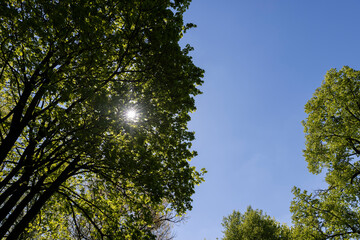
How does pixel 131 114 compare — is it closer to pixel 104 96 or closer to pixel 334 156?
pixel 104 96

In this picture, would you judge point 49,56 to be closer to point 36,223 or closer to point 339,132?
point 36,223


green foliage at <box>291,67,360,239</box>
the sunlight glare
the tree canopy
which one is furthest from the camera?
green foliage at <box>291,67,360,239</box>

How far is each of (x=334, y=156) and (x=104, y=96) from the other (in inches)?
679

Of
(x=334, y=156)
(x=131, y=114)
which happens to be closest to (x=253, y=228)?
(x=334, y=156)

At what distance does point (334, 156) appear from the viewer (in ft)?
51.8

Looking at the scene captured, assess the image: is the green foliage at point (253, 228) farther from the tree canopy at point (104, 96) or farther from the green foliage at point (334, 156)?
the tree canopy at point (104, 96)

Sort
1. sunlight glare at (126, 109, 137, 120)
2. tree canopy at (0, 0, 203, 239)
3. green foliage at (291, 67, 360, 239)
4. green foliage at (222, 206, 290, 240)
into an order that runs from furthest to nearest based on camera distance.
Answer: green foliage at (222, 206, 290, 240) → green foliage at (291, 67, 360, 239) → sunlight glare at (126, 109, 137, 120) → tree canopy at (0, 0, 203, 239)

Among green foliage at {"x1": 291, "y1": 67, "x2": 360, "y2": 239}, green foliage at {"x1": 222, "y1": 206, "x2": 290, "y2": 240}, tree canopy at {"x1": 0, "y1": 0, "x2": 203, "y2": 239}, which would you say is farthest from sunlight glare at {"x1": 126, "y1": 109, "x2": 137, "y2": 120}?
green foliage at {"x1": 222, "y1": 206, "x2": 290, "y2": 240}

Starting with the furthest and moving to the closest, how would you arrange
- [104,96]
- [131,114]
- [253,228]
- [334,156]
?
[253,228] < [334,156] < [131,114] < [104,96]

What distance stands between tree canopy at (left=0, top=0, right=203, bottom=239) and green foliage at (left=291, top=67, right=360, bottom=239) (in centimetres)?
1234

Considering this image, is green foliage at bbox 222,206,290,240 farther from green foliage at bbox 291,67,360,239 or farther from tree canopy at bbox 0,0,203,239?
tree canopy at bbox 0,0,203,239

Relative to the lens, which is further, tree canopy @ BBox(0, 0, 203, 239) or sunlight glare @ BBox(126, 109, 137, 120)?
sunlight glare @ BBox(126, 109, 137, 120)

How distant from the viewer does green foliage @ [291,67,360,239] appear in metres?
14.9

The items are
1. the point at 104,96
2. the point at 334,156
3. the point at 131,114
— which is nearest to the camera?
the point at 104,96
